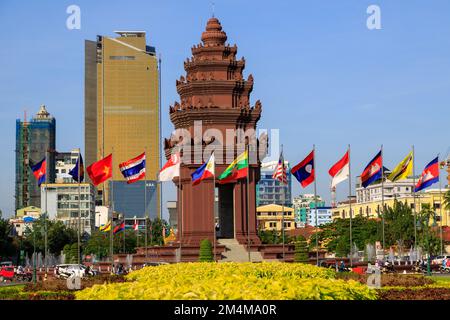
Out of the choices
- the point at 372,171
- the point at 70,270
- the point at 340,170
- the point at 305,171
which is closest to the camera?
the point at 340,170

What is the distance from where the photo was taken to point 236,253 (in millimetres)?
76750

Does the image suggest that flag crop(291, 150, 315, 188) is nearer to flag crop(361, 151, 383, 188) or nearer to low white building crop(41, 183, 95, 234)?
flag crop(361, 151, 383, 188)

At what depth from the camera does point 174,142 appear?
8156cm

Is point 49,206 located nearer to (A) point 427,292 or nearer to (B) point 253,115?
(B) point 253,115

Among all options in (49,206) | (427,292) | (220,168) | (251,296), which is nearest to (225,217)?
(220,168)

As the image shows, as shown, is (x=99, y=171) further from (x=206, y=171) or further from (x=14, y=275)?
(x=14, y=275)

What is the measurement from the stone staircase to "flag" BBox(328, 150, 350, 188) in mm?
15317

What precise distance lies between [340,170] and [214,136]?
2003cm

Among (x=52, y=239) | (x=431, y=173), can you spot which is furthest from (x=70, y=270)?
(x=52, y=239)

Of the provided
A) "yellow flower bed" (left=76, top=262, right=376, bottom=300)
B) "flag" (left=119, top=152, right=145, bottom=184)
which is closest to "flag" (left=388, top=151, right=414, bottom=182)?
"flag" (left=119, top=152, right=145, bottom=184)

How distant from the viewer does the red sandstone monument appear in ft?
261

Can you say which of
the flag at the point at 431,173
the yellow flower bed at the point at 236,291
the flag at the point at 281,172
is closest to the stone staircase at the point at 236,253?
the flag at the point at 281,172

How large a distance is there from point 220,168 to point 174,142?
17.0 feet
